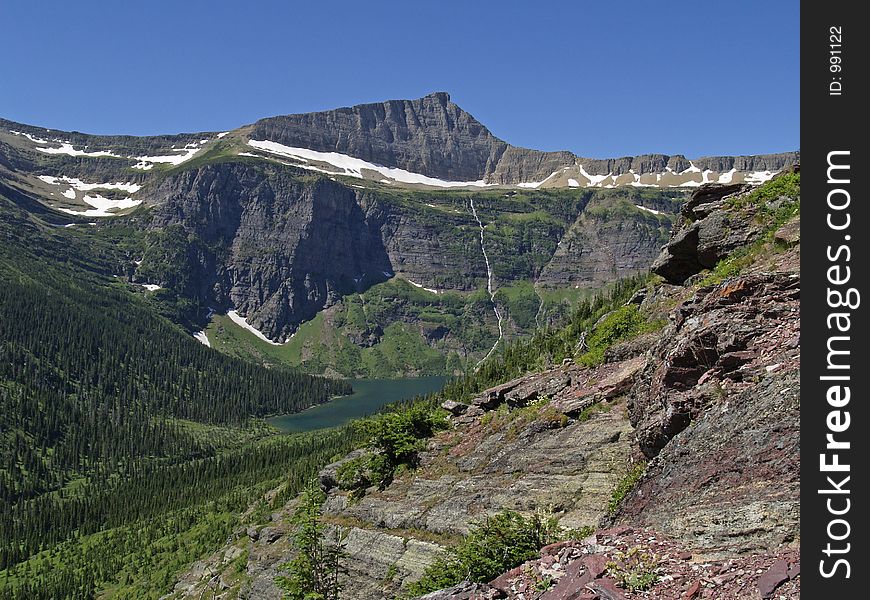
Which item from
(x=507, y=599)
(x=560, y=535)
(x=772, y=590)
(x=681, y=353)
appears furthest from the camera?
(x=560, y=535)

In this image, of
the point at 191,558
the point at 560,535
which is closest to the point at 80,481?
the point at 191,558

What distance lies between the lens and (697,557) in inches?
531

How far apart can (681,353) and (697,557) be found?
685 centimetres

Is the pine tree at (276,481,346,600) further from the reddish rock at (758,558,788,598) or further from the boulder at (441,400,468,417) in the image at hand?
the reddish rock at (758,558,788,598)

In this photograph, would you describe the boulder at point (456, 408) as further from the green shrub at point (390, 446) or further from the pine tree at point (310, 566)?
the pine tree at point (310, 566)

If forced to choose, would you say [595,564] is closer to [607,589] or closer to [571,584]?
[571,584]

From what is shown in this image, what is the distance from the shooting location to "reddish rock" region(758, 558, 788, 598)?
10891 mm

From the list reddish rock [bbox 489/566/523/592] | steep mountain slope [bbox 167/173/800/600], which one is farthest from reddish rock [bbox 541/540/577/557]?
reddish rock [bbox 489/566/523/592]

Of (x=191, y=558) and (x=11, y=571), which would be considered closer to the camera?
(x=191, y=558)
